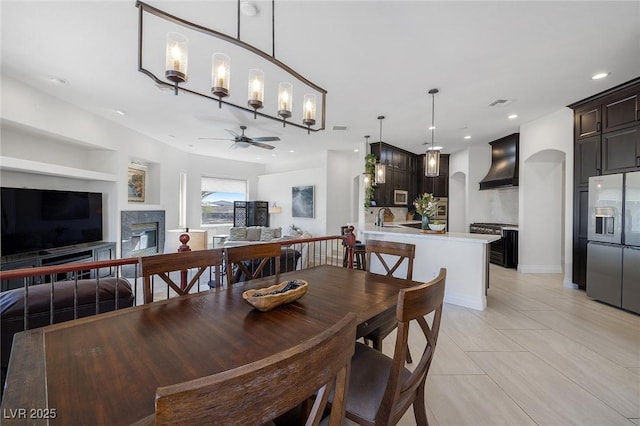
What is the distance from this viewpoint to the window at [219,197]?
841 cm

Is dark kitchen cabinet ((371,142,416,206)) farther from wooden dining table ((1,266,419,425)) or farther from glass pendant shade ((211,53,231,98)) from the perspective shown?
wooden dining table ((1,266,419,425))

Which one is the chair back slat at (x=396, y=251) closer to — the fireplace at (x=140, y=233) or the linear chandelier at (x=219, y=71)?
the linear chandelier at (x=219, y=71)

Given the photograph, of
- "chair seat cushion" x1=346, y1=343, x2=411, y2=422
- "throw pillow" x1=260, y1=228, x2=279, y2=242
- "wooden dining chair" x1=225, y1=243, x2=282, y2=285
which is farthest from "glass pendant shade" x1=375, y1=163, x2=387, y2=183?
"chair seat cushion" x1=346, y1=343, x2=411, y2=422

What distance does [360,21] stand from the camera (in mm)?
2273

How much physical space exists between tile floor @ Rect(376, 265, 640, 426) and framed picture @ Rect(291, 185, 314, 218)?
4.94 meters

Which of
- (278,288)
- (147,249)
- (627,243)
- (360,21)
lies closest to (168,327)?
(278,288)

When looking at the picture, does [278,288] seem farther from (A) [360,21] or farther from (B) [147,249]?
(B) [147,249]

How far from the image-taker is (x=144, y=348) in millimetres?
992

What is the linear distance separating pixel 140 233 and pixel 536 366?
22.7 ft

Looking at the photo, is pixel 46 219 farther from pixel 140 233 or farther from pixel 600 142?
pixel 600 142

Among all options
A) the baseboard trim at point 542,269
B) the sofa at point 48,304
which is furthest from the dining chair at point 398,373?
the baseboard trim at point 542,269

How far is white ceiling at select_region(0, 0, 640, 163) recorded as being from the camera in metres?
2.17

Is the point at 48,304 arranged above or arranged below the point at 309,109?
below

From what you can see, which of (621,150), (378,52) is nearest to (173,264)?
(378,52)
